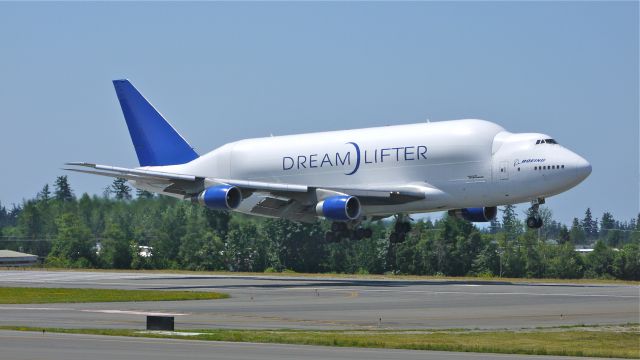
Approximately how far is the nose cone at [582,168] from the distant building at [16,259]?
47515 mm

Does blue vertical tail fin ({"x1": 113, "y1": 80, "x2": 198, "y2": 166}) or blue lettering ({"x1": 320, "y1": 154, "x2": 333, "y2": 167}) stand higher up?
→ blue vertical tail fin ({"x1": 113, "y1": 80, "x2": 198, "y2": 166})

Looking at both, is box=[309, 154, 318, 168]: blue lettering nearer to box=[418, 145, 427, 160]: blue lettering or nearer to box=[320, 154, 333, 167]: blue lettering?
box=[320, 154, 333, 167]: blue lettering

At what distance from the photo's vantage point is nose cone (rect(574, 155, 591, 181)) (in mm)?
56906

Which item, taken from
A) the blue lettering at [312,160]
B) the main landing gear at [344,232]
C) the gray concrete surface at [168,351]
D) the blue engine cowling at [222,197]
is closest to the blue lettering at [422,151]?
the main landing gear at [344,232]

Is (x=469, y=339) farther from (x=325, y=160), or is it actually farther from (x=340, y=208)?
(x=325, y=160)

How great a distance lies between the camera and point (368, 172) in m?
64.9

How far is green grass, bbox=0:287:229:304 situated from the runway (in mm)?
1902

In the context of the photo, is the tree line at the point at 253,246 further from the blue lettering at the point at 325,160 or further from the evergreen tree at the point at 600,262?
the blue lettering at the point at 325,160

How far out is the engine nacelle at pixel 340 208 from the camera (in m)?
60.2

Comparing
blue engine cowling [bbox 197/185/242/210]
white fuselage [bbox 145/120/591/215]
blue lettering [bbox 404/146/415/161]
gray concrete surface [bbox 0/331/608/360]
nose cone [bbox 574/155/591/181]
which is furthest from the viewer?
blue lettering [bbox 404/146/415/161]

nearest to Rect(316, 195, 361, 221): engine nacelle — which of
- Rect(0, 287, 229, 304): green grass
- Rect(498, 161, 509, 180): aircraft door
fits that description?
Rect(498, 161, 509, 180): aircraft door

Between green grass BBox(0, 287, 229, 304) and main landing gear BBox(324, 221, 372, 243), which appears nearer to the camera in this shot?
green grass BBox(0, 287, 229, 304)

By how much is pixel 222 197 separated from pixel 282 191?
4.19 meters

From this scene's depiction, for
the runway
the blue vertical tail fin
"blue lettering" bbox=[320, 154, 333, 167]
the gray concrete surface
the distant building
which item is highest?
the blue vertical tail fin
